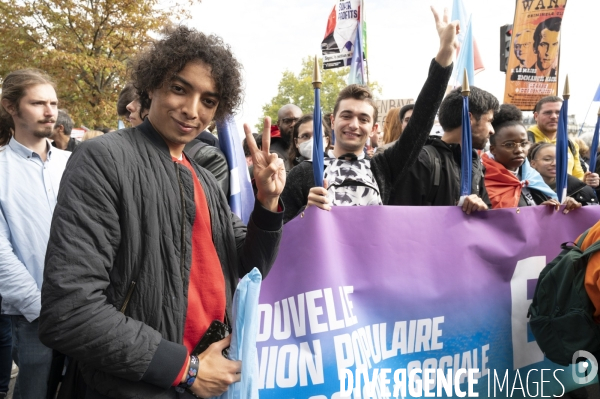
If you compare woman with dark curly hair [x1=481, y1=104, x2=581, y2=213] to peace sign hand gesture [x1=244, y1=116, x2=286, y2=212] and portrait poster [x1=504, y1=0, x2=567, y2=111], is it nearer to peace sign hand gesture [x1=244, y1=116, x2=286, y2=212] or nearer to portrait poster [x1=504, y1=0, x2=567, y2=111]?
peace sign hand gesture [x1=244, y1=116, x2=286, y2=212]

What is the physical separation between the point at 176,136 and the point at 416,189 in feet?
6.77

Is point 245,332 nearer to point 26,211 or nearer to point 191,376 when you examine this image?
point 191,376

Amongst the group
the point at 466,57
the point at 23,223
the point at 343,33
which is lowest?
the point at 23,223

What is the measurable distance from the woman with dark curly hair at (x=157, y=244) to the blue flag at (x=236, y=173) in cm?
133

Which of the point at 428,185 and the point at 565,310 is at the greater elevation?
the point at 428,185

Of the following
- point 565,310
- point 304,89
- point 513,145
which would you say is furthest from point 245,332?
point 304,89

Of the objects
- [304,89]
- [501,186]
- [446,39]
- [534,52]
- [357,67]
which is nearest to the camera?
[446,39]

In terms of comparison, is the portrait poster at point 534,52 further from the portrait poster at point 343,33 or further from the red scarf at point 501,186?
the red scarf at point 501,186

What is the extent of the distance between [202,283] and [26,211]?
1675mm

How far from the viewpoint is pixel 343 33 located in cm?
694

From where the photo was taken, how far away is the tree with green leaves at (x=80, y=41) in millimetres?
14352

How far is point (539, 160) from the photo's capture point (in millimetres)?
4801

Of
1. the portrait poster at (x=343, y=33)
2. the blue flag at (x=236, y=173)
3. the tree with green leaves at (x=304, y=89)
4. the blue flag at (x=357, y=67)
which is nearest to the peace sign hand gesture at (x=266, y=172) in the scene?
the blue flag at (x=236, y=173)

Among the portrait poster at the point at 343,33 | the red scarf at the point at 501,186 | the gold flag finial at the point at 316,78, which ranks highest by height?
the portrait poster at the point at 343,33
